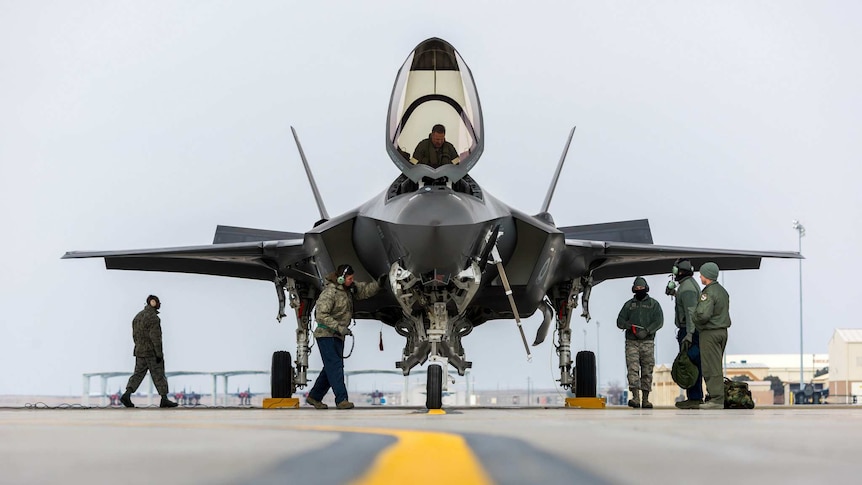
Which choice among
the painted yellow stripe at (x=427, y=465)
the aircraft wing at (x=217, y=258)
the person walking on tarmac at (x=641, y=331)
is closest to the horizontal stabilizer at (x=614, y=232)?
the person walking on tarmac at (x=641, y=331)

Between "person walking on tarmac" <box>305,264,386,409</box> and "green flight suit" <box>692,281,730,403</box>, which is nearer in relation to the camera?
"green flight suit" <box>692,281,730,403</box>

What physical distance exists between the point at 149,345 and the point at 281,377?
2071mm

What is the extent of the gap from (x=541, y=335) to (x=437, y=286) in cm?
373

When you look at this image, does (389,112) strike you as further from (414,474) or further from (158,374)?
(414,474)

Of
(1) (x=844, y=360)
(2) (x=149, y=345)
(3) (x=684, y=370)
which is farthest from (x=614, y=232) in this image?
(1) (x=844, y=360)

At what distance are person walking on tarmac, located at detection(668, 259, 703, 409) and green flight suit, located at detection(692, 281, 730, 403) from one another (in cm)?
62

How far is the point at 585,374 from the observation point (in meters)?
14.3

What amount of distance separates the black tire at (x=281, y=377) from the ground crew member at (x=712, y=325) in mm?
6738

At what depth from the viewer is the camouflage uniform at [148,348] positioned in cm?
1424

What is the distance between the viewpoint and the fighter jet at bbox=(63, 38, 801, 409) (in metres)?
9.77

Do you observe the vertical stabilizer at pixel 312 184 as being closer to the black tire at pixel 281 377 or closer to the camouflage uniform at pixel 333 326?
the black tire at pixel 281 377

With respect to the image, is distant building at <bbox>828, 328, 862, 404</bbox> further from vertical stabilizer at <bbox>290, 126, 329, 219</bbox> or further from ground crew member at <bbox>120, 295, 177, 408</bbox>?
ground crew member at <bbox>120, 295, 177, 408</bbox>

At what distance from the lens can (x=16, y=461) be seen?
2.62 metres

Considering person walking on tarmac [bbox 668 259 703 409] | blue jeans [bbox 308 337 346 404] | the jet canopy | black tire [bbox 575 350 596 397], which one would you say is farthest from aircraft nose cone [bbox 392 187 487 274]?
black tire [bbox 575 350 596 397]
